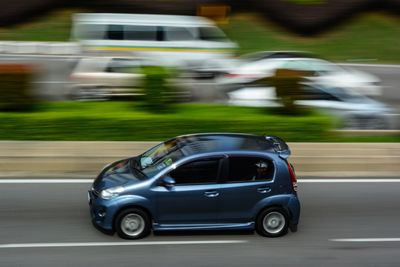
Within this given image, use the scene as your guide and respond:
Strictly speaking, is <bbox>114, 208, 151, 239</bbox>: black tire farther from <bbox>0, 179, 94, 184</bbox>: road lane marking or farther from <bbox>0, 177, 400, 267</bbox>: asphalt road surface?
→ <bbox>0, 179, 94, 184</bbox>: road lane marking

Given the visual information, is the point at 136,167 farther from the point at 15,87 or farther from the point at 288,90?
the point at 288,90

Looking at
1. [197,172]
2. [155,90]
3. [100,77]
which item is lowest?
[197,172]

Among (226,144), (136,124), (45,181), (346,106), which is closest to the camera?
(226,144)

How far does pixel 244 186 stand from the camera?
369 inches

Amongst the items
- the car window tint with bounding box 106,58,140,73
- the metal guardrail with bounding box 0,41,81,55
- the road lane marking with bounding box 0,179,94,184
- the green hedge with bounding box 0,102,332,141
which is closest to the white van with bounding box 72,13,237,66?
the car window tint with bounding box 106,58,140,73

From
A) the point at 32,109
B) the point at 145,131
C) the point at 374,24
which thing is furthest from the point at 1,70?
the point at 374,24

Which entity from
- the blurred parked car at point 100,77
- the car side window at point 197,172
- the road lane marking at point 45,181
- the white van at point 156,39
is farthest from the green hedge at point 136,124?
the white van at point 156,39

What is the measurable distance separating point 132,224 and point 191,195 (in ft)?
3.10

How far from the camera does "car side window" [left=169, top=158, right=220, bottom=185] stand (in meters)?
9.27

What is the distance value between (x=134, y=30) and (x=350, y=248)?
45.5 feet

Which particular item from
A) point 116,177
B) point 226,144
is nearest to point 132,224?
point 116,177

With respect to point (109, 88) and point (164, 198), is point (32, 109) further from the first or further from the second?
point (164, 198)

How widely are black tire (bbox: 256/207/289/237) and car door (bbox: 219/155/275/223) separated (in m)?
0.18

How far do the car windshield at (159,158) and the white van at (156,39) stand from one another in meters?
11.3
